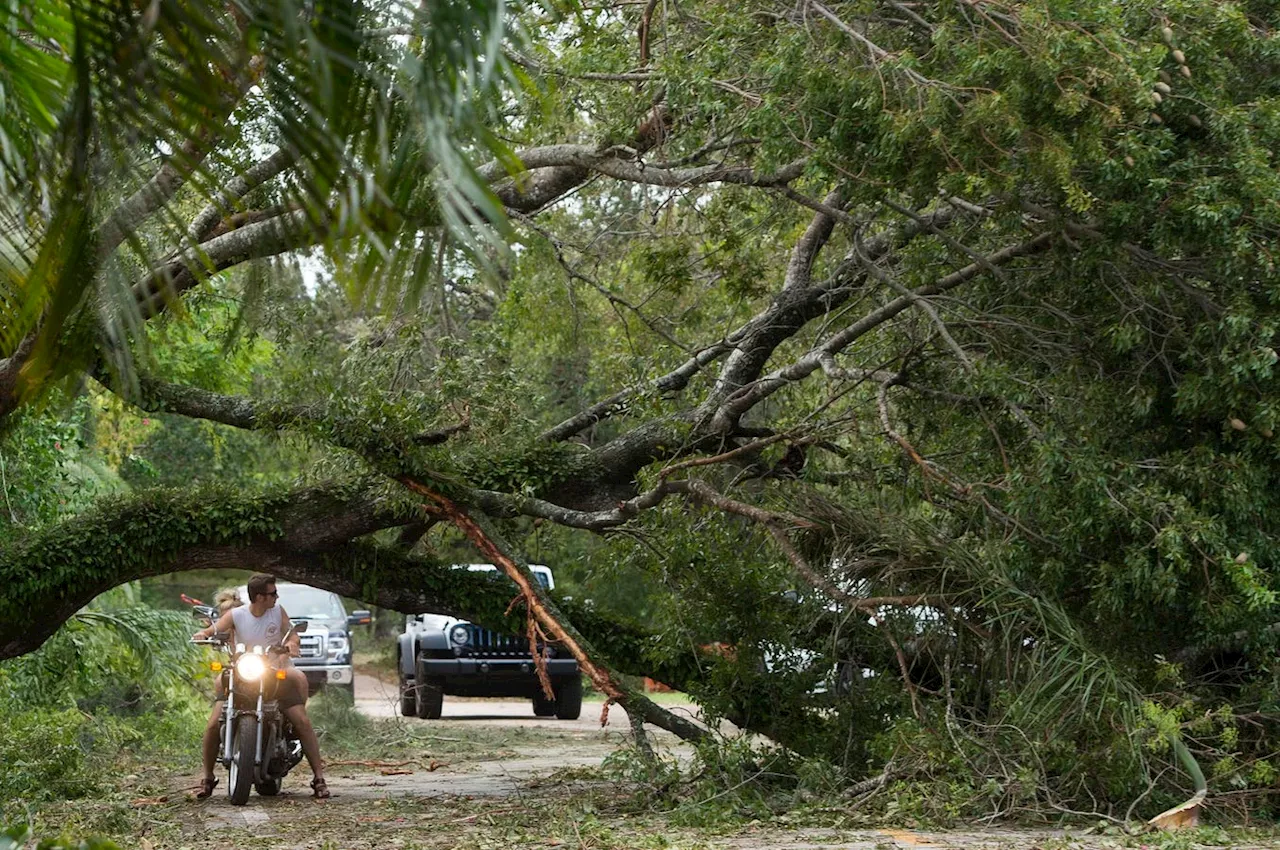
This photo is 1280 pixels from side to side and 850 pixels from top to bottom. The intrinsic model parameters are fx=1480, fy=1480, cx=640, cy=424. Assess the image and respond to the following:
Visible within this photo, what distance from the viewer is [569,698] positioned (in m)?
21.1

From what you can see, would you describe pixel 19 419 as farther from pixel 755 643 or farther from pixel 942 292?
pixel 942 292

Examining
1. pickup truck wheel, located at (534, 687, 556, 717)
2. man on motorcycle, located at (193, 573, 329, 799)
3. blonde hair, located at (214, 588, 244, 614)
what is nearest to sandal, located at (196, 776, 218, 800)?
man on motorcycle, located at (193, 573, 329, 799)

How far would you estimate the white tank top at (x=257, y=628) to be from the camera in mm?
11203

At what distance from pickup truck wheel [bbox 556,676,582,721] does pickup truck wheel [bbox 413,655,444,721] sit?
168 centimetres

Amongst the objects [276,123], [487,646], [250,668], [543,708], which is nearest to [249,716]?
[250,668]

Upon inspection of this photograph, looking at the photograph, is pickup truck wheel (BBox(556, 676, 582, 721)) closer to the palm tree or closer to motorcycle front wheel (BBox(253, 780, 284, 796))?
motorcycle front wheel (BBox(253, 780, 284, 796))

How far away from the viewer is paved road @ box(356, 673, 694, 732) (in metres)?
20.5

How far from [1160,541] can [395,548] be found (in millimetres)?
6635

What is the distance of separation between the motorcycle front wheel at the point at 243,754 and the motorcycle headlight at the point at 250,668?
305 mm

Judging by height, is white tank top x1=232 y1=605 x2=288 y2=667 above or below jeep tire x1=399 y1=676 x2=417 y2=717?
above

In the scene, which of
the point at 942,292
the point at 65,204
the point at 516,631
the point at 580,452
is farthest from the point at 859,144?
the point at 65,204

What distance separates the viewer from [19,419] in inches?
453

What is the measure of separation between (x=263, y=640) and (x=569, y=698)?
10.3 m

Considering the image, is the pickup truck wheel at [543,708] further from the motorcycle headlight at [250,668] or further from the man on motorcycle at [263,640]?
the motorcycle headlight at [250,668]
